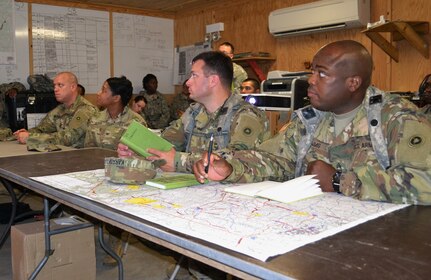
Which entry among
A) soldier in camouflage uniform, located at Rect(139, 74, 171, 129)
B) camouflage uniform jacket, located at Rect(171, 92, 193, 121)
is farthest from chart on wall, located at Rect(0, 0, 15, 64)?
camouflage uniform jacket, located at Rect(171, 92, 193, 121)

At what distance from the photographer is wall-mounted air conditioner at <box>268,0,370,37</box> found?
4.93 metres

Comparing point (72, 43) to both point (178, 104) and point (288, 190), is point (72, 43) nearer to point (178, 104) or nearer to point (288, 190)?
point (178, 104)

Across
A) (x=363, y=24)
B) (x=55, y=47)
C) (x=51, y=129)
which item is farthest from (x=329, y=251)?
(x=55, y=47)

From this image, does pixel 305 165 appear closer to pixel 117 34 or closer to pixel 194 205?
pixel 194 205

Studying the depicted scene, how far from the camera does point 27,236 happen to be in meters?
2.43

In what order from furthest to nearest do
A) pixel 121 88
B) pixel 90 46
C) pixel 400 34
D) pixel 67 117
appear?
pixel 90 46 → pixel 400 34 → pixel 67 117 → pixel 121 88

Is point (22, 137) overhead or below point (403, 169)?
below

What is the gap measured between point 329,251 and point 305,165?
0.98m

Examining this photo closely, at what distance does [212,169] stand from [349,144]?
1.97ft

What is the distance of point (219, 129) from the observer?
8.18ft

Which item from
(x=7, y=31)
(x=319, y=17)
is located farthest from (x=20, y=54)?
(x=319, y=17)

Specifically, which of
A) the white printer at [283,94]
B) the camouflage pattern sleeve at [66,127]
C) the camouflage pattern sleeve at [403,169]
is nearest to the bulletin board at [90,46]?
the camouflage pattern sleeve at [66,127]

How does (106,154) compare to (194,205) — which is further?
(106,154)

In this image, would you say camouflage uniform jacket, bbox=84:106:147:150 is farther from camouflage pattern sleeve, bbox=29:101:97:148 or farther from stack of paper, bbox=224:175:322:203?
stack of paper, bbox=224:175:322:203
